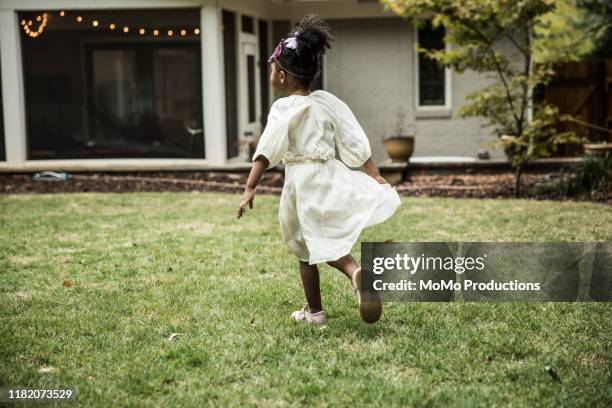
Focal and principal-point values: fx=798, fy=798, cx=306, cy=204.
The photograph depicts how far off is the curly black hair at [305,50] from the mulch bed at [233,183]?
278 inches

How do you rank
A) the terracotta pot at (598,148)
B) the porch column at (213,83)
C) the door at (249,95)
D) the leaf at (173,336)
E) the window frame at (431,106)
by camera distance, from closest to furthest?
the leaf at (173,336) → the terracotta pot at (598,148) → the porch column at (213,83) → the door at (249,95) → the window frame at (431,106)

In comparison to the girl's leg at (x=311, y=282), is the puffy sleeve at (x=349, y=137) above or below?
above

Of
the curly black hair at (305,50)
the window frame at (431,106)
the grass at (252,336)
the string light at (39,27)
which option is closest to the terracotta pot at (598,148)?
the grass at (252,336)

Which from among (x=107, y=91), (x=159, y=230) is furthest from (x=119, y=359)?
(x=107, y=91)

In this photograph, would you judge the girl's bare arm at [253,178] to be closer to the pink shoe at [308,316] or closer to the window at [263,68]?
the pink shoe at [308,316]

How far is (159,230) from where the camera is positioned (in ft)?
28.0

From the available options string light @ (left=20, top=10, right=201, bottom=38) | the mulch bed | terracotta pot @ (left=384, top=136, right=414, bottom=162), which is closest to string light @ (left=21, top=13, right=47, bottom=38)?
string light @ (left=20, top=10, right=201, bottom=38)

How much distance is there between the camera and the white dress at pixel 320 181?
15.2ft

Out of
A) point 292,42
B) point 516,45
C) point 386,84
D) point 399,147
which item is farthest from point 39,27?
point 292,42

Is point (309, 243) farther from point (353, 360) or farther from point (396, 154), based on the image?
point (396, 154)

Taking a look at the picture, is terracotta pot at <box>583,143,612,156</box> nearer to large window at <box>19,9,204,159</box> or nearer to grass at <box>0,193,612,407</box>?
grass at <box>0,193,612,407</box>

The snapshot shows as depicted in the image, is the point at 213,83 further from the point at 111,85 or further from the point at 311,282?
the point at 311,282

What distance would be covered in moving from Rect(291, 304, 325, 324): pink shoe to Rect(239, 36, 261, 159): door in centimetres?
1008

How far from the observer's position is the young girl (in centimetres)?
462
